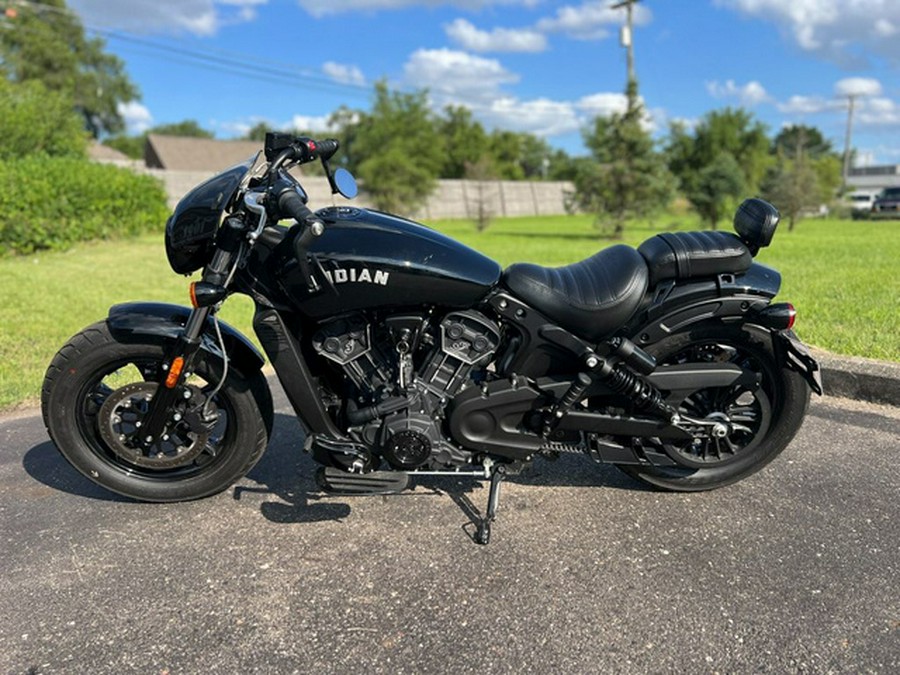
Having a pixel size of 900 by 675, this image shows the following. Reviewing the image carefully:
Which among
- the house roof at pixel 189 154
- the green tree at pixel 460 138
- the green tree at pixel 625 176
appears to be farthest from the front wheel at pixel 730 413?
the green tree at pixel 460 138

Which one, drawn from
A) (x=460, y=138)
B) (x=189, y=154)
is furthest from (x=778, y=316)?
(x=460, y=138)

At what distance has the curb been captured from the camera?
4344mm

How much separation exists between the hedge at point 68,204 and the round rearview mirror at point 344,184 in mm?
12045

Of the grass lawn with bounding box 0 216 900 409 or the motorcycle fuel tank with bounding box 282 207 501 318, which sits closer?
the motorcycle fuel tank with bounding box 282 207 501 318

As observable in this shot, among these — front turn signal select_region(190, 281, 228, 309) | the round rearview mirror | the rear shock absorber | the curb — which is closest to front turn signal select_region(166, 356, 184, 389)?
front turn signal select_region(190, 281, 228, 309)

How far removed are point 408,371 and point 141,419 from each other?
1255 millimetres

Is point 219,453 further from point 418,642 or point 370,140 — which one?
point 370,140

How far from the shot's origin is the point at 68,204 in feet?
46.0

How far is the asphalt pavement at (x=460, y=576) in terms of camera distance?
2229 mm

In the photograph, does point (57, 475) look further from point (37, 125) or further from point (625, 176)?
point (625, 176)

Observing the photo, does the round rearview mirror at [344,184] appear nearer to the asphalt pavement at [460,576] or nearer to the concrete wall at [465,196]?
the asphalt pavement at [460,576]

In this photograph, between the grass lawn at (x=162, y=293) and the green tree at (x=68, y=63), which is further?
the green tree at (x=68, y=63)

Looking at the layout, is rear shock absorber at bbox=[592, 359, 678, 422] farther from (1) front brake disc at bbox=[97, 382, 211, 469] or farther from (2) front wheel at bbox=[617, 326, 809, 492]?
(1) front brake disc at bbox=[97, 382, 211, 469]

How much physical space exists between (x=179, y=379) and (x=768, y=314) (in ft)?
8.31
